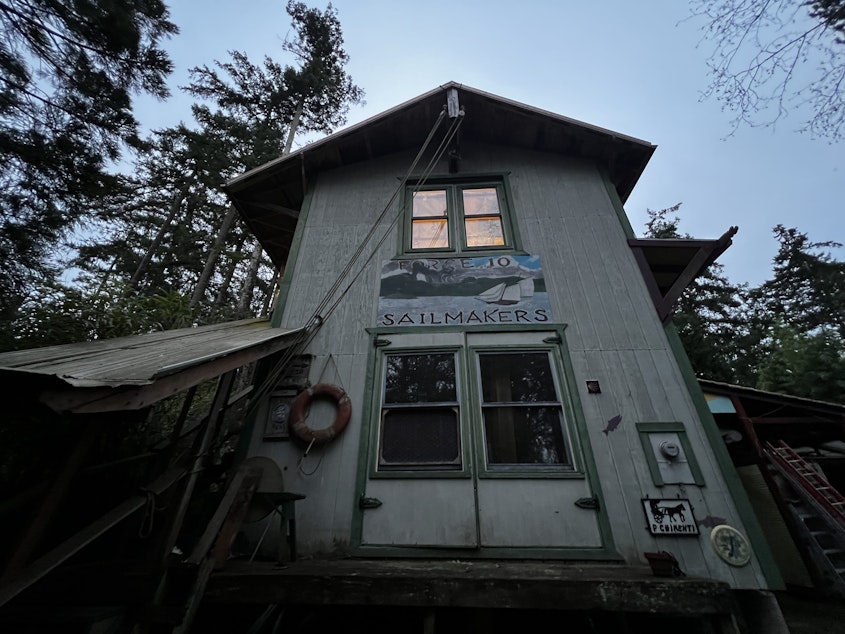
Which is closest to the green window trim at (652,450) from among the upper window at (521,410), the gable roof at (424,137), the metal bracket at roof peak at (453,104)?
the upper window at (521,410)

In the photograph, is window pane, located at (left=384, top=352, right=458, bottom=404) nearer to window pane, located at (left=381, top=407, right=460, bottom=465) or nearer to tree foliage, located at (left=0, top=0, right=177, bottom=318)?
window pane, located at (left=381, top=407, right=460, bottom=465)

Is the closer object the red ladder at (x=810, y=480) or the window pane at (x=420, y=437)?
the window pane at (x=420, y=437)

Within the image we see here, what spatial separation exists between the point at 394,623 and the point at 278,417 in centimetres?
231

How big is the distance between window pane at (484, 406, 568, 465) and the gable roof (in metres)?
4.48

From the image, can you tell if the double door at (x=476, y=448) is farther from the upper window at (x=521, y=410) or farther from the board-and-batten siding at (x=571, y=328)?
the board-and-batten siding at (x=571, y=328)

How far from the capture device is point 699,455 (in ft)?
12.1

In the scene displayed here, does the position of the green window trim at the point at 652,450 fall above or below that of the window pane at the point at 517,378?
below

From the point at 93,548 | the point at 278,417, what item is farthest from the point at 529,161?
the point at 93,548

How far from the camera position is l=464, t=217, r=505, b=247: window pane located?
556cm

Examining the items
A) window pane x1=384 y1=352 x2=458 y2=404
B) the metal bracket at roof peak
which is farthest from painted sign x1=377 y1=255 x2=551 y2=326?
the metal bracket at roof peak

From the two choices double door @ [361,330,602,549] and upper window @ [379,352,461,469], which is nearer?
double door @ [361,330,602,549]

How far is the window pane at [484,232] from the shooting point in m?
5.56

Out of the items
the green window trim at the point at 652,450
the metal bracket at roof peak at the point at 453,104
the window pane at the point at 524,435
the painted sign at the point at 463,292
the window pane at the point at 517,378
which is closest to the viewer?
the green window trim at the point at 652,450

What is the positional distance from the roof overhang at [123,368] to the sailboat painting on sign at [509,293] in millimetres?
2673
